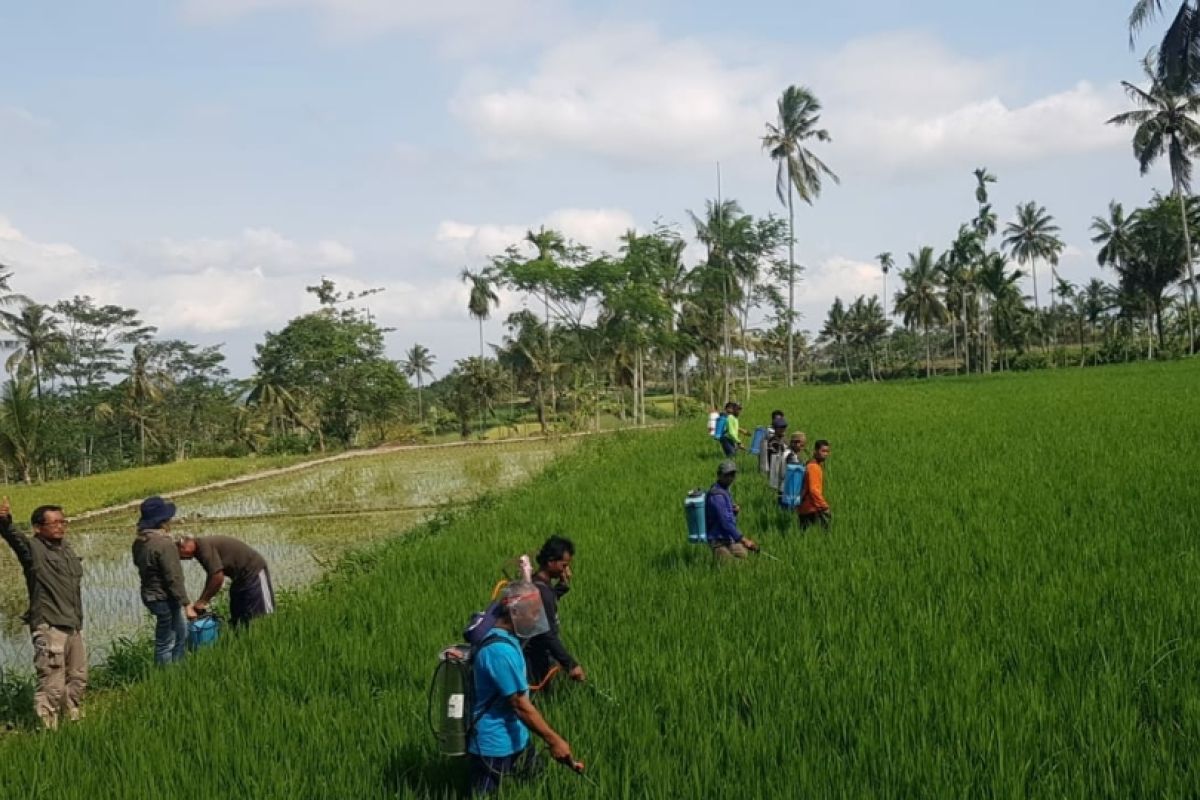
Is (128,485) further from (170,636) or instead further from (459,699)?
(459,699)

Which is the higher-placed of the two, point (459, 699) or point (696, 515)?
point (696, 515)

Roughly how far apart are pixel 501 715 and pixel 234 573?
3.86 metres

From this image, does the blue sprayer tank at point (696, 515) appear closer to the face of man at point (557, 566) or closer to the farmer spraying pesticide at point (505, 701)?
the face of man at point (557, 566)

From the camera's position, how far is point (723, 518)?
636 centimetres

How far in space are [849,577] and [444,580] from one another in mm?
3516

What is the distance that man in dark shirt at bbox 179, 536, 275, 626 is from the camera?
18.9ft

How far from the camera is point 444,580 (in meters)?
7.49

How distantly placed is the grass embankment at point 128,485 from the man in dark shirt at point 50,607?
47.1ft

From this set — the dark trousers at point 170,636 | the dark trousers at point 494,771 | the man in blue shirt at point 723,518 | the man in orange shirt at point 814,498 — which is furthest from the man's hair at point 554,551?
the man in orange shirt at point 814,498

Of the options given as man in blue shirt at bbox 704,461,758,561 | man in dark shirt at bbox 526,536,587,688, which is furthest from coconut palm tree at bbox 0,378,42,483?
man in dark shirt at bbox 526,536,587,688

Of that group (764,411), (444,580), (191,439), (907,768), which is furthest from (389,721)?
(191,439)

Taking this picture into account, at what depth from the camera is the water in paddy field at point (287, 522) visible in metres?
8.88

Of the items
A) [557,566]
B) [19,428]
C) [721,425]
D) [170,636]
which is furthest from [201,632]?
[19,428]

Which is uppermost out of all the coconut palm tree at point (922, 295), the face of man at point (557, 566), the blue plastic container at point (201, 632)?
the coconut palm tree at point (922, 295)
